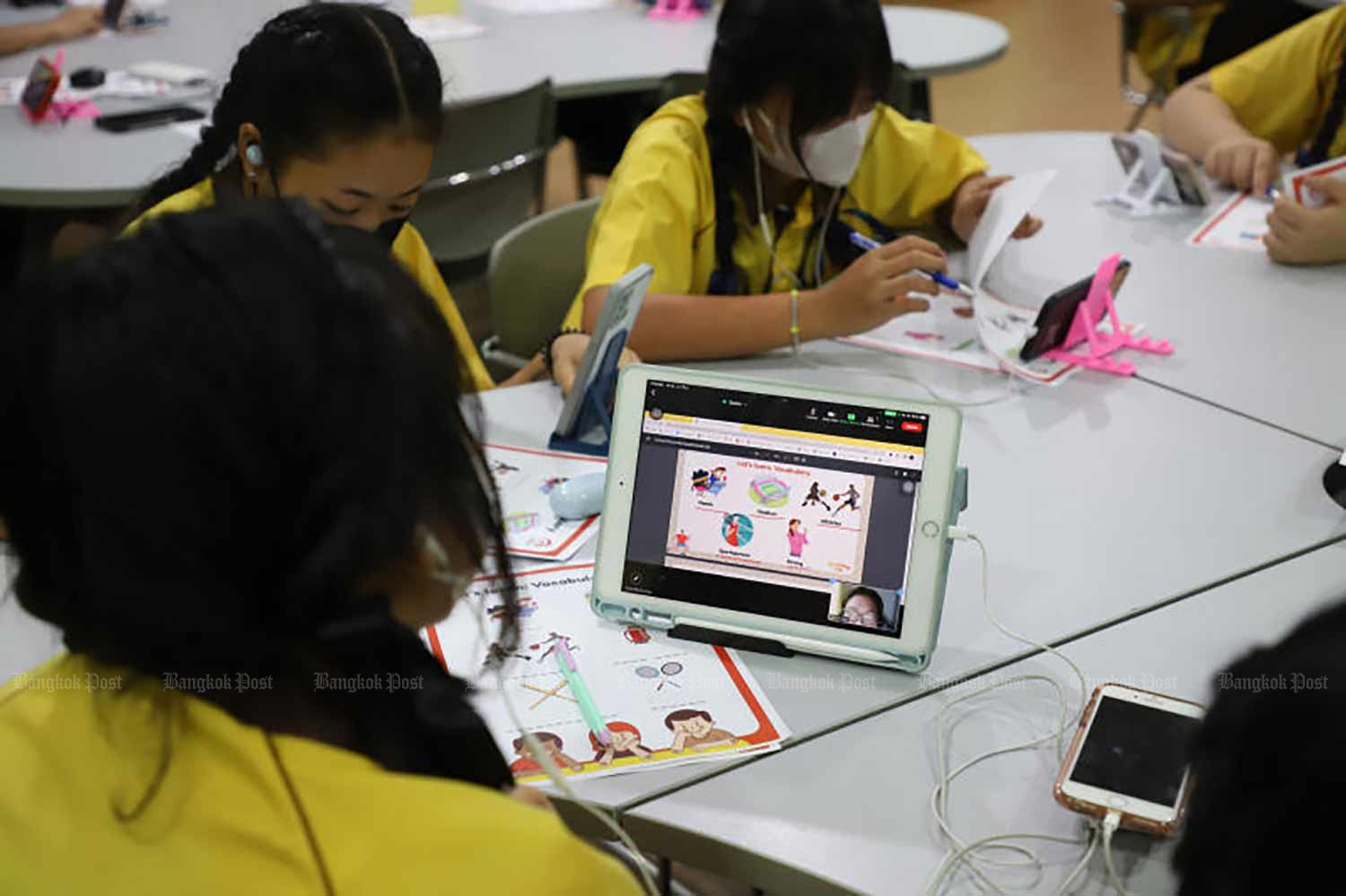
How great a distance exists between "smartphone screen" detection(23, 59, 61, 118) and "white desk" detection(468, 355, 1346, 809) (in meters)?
1.54

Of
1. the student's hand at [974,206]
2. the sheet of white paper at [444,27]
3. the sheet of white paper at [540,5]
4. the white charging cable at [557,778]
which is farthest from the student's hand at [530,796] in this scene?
the sheet of white paper at [540,5]

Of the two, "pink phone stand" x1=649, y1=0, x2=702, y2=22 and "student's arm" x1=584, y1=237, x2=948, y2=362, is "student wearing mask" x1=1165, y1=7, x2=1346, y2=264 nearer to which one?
"student's arm" x1=584, y1=237, x2=948, y2=362

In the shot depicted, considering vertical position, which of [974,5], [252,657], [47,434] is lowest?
[974,5]

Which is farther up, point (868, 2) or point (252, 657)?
point (868, 2)

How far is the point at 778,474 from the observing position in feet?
3.95

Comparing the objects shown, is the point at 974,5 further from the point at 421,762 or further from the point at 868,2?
the point at 421,762

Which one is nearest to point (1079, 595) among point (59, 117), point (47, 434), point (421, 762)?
point (421, 762)

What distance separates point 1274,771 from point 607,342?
1.03 metres

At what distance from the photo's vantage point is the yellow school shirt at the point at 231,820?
69 cm

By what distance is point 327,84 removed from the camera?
1.51 meters

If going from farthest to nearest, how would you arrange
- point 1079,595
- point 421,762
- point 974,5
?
1. point 974,5
2. point 1079,595
3. point 421,762

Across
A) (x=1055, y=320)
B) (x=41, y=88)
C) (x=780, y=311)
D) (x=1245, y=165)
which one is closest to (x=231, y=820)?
(x=780, y=311)

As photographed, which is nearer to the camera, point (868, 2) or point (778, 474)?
point (778, 474)

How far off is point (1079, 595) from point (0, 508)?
967 mm
